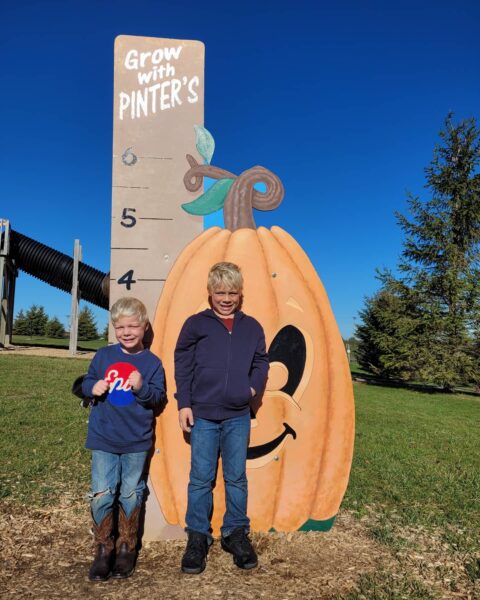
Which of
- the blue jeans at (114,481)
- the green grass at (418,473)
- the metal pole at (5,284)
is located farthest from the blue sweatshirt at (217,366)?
the metal pole at (5,284)

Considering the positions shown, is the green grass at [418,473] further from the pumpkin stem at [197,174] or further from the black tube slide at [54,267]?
the black tube slide at [54,267]

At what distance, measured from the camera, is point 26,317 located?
153 feet

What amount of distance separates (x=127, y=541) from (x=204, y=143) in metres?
2.61

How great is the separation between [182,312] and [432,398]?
1360 centimetres

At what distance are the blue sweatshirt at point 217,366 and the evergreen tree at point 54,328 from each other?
47.0m

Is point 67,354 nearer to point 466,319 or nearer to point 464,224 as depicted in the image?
point 466,319

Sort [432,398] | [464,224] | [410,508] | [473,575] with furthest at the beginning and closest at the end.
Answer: [464,224] < [432,398] < [410,508] < [473,575]

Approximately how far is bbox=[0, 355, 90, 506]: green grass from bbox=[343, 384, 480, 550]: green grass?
247cm

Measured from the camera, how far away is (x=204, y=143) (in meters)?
3.36

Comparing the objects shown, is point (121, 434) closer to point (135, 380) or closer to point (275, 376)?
point (135, 380)

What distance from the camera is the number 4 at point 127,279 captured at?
3.19 metres

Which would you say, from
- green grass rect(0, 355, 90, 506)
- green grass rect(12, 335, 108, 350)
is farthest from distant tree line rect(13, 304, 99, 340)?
green grass rect(0, 355, 90, 506)

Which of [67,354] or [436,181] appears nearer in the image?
[67,354]

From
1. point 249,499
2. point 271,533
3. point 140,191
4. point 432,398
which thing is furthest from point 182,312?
point 432,398
